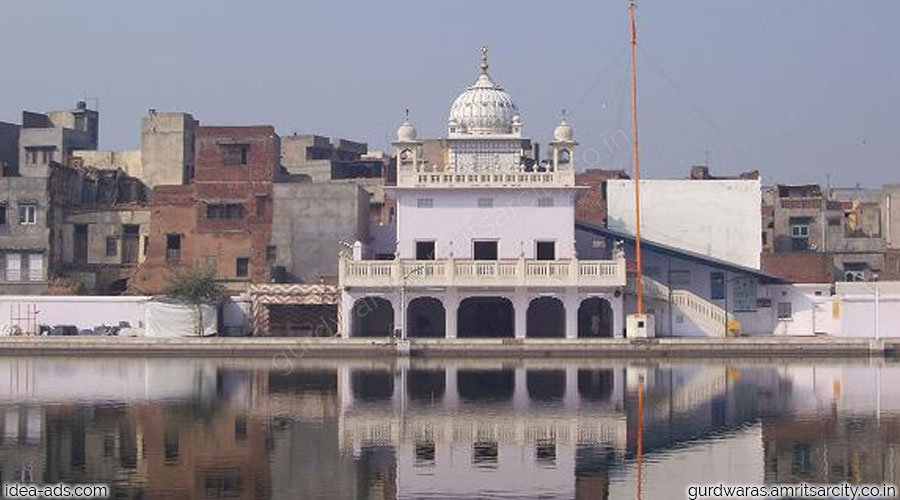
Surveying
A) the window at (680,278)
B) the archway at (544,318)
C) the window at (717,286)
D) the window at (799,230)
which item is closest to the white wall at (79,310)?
the archway at (544,318)

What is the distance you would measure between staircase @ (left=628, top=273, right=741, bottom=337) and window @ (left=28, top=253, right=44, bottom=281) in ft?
81.1

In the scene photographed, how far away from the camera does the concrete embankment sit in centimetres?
5003

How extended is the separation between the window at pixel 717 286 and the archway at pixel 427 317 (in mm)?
11088

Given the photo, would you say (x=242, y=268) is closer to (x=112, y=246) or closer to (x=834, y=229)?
(x=112, y=246)

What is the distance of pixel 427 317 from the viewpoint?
56688 millimetres

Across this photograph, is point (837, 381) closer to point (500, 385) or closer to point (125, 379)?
point (500, 385)

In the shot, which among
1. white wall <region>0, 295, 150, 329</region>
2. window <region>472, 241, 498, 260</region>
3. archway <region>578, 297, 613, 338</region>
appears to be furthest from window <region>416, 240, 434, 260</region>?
white wall <region>0, 295, 150, 329</region>

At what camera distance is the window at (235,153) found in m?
59.8

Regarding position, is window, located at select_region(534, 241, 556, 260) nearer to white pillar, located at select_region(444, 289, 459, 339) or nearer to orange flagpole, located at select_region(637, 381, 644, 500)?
white pillar, located at select_region(444, 289, 459, 339)

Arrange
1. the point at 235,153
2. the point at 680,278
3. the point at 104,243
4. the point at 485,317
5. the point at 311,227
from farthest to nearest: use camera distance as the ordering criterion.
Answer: the point at 104,243 → the point at 235,153 → the point at 311,227 → the point at 680,278 → the point at 485,317

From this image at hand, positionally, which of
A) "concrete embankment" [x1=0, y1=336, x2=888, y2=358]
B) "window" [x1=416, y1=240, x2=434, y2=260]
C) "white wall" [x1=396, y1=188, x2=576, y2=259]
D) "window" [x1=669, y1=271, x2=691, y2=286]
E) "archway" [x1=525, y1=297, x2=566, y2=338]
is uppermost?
"white wall" [x1=396, y1=188, x2=576, y2=259]

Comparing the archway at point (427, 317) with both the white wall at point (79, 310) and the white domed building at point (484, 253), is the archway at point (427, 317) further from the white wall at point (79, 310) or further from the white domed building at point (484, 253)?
the white wall at point (79, 310)

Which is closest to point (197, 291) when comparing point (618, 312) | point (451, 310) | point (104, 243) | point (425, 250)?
point (425, 250)

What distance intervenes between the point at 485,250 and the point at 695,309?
8.42 meters
